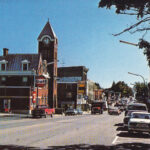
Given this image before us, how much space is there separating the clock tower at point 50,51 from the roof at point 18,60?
24.6ft

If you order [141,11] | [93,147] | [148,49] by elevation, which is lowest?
[93,147]

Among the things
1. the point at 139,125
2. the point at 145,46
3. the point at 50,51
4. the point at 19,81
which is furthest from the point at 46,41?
the point at 145,46

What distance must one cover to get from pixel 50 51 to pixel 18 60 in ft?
34.0

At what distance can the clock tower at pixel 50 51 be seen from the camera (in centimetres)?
7588

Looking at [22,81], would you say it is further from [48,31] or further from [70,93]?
[70,93]

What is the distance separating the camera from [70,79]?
105 meters

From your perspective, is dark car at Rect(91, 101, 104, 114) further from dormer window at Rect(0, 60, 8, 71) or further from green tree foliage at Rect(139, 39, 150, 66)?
green tree foliage at Rect(139, 39, 150, 66)

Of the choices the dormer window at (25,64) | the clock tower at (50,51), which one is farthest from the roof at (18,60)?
the clock tower at (50,51)

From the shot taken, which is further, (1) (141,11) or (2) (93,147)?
(2) (93,147)

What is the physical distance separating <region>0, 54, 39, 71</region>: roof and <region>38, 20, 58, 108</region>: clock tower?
750 cm

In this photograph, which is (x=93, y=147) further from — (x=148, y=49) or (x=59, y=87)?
(x=59, y=87)

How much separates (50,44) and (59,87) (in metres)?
27.3

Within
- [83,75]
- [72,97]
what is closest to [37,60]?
[72,97]

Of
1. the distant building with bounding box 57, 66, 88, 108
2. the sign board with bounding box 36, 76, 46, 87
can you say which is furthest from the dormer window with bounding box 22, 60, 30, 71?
the distant building with bounding box 57, 66, 88, 108
